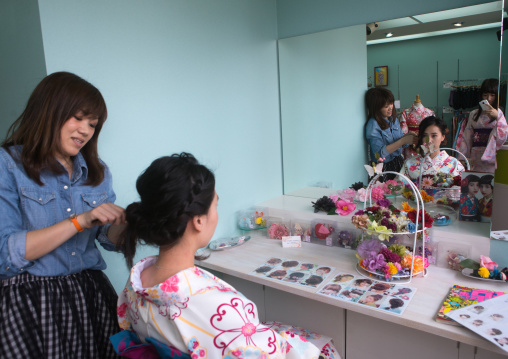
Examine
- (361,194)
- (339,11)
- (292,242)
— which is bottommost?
(292,242)

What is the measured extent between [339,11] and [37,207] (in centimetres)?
186

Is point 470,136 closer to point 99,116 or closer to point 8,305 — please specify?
point 99,116

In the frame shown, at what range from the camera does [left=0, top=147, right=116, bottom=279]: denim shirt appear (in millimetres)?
1041

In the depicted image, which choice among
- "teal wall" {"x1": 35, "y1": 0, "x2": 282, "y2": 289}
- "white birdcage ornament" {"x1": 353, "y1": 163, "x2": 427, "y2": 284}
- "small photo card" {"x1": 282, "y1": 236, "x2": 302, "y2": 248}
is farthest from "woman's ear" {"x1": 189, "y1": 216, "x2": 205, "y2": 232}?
"small photo card" {"x1": 282, "y1": 236, "x2": 302, "y2": 248}

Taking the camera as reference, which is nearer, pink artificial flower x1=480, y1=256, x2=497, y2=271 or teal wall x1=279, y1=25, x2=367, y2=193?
pink artificial flower x1=480, y1=256, x2=497, y2=271

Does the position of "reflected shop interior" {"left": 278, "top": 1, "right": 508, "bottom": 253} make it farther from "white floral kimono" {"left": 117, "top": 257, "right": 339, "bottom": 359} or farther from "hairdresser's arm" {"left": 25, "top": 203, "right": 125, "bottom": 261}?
"hairdresser's arm" {"left": 25, "top": 203, "right": 125, "bottom": 261}

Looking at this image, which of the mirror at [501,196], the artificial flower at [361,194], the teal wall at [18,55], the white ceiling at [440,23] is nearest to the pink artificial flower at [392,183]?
the artificial flower at [361,194]

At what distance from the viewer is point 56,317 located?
1125 mm

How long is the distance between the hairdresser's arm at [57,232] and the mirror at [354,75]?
1521 millimetres

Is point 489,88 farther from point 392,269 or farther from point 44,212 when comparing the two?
point 44,212

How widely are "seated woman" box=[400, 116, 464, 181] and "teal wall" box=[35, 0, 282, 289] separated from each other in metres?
0.94

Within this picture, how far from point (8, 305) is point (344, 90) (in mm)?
1902

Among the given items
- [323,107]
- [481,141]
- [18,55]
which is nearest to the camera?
[18,55]

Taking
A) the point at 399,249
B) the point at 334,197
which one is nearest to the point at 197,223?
the point at 399,249
